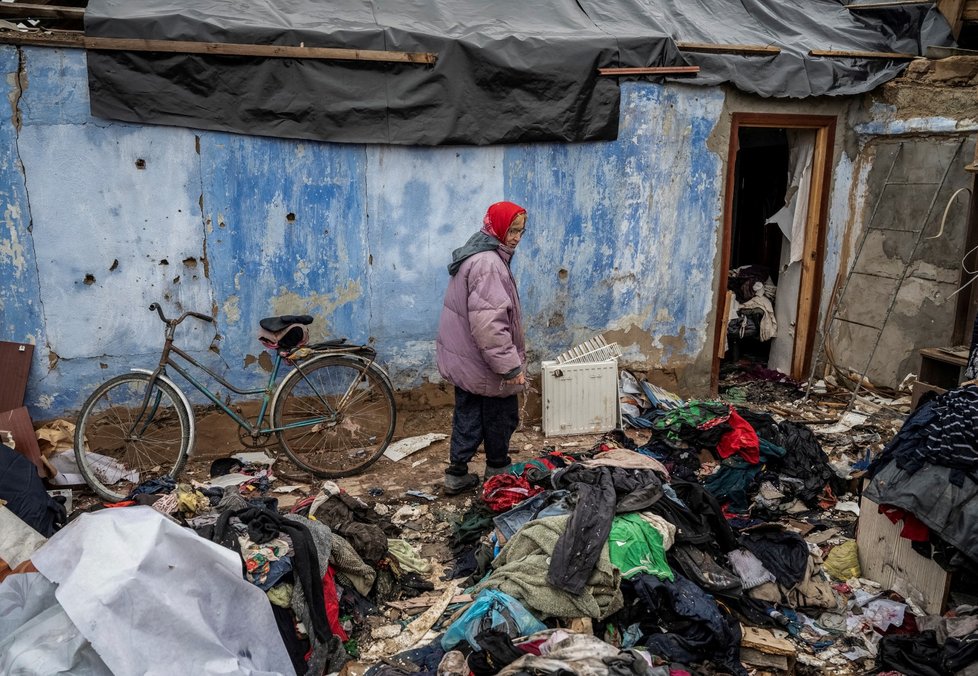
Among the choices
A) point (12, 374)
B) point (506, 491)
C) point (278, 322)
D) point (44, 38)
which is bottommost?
point (506, 491)

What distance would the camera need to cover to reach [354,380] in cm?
582

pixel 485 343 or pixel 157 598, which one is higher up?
pixel 485 343

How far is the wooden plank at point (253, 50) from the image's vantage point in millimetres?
5191

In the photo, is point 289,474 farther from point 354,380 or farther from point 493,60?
point 493,60

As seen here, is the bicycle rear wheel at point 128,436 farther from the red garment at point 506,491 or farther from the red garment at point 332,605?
the red garment at point 506,491

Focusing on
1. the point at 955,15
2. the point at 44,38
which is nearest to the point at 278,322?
the point at 44,38

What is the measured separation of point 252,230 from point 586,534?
3.50 meters

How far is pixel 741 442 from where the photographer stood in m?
5.50

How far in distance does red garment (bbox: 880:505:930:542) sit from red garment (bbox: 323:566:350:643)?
2881mm

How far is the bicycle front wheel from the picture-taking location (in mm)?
5637

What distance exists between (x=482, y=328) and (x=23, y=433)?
3.22 meters

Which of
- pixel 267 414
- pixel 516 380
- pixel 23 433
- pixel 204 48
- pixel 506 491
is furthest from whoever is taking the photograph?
pixel 267 414

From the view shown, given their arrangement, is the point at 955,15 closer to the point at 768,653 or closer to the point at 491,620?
the point at 768,653

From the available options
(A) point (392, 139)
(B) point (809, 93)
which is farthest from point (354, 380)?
(B) point (809, 93)
